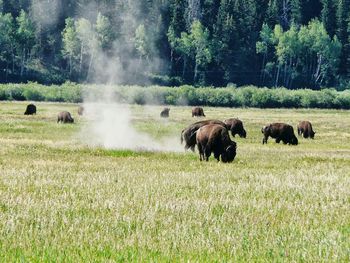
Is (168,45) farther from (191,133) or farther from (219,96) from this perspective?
(191,133)

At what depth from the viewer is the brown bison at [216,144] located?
28406 mm

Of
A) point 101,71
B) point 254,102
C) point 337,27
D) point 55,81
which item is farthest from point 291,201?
point 337,27

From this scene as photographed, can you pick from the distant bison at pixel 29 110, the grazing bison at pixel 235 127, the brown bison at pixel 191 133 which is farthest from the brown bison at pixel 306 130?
the distant bison at pixel 29 110

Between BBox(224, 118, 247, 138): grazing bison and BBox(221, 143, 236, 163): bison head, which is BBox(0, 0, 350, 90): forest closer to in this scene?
BBox(224, 118, 247, 138): grazing bison

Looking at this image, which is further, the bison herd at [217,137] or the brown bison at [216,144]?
the bison herd at [217,137]

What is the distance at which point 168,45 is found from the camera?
549ft

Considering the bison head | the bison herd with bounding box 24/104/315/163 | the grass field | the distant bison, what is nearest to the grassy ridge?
the distant bison

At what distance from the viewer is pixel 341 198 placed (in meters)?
15.7

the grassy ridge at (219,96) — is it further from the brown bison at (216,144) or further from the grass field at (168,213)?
the grass field at (168,213)

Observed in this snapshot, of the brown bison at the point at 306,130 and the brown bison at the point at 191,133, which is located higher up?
the brown bison at the point at 191,133

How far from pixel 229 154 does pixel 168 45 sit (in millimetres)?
141082

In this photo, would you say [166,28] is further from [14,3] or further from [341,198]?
[341,198]

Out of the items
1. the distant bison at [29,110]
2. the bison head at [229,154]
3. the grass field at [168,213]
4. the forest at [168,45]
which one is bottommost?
the distant bison at [29,110]

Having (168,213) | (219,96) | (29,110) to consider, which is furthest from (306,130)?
(219,96)
